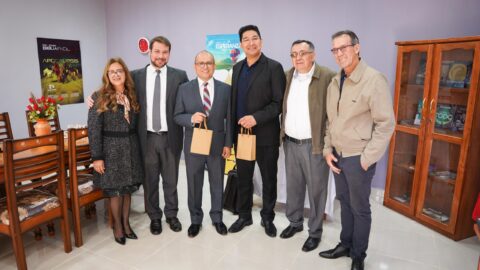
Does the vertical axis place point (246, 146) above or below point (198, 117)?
below

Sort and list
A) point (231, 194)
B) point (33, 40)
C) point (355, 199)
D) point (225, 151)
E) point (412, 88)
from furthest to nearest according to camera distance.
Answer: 1. point (33, 40)
2. point (231, 194)
3. point (412, 88)
4. point (225, 151)
5. point (355, 199)

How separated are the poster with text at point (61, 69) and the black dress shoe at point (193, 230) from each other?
296 cm

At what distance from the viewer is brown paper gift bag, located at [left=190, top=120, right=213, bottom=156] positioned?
2.39m

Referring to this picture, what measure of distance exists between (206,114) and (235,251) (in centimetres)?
104

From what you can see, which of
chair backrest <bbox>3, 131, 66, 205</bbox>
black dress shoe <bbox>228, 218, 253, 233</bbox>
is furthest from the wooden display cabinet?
chair backrest <bbox>3, 131, 66, 205</bbox>

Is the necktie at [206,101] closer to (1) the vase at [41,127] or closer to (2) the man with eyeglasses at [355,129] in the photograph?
(2) the man with eyeglasses at [355,129]

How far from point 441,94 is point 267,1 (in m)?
2.09

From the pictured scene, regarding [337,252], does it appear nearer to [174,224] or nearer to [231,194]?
[231,194]

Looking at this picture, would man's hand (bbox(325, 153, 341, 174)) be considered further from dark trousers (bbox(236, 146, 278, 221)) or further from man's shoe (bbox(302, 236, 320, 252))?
man's shoe (bbox(302, 236, 320, 252))

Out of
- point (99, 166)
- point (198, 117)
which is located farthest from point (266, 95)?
point (99, 166)

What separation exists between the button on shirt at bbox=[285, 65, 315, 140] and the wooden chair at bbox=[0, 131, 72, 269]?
5.15ft

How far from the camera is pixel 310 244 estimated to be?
2504mm

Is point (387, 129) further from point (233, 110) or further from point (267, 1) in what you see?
point (267, 1)

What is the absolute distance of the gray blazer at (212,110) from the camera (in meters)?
2.49
